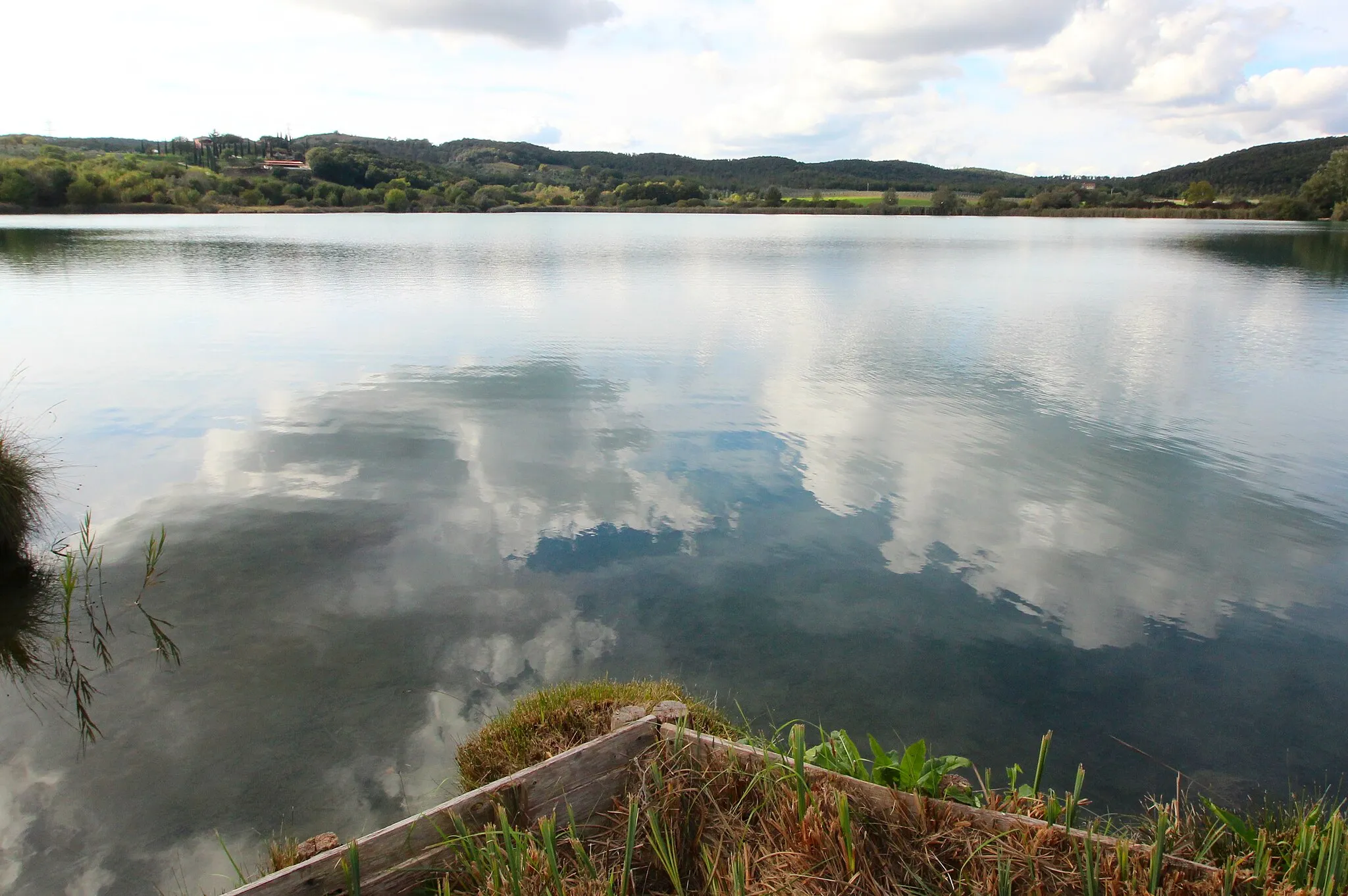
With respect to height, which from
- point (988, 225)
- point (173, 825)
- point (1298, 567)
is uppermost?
point (988, 225)

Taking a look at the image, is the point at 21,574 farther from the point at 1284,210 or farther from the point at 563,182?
the point at 563,182

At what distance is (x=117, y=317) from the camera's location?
66.6ft

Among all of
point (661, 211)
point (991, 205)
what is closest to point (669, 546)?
point (661, 211)

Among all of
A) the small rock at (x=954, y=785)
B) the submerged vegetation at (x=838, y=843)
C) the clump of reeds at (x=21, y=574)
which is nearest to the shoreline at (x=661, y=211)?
the clump of reeds at (x=21, y=574)

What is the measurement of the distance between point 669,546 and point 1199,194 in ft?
461

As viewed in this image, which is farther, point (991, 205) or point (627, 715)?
point (991, 205)

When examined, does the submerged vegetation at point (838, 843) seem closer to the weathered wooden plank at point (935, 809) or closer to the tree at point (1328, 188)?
the weathered wooden plank at point (935, 809)

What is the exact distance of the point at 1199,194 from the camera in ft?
388

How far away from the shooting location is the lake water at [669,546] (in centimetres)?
485

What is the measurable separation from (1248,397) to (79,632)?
643 inches

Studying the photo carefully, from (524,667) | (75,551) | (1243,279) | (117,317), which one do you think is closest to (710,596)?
(524,667)

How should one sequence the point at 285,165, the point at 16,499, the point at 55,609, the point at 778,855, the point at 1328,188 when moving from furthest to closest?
1. the point at 285,165
2. the point at 1328,188
3. the point at 16,499
4. the point at 55,609
5. the point at 778,855

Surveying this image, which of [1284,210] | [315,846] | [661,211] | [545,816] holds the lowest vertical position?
[315,846]

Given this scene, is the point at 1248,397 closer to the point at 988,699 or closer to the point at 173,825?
the point at 988,699
